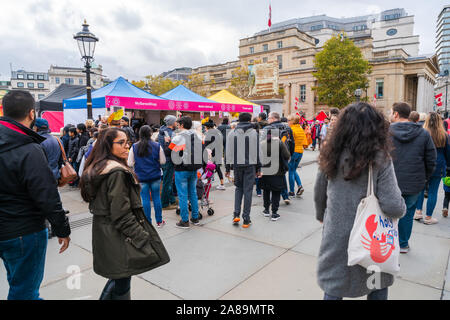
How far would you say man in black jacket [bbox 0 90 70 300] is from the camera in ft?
6.80

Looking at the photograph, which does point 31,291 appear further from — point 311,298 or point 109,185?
point 311,298

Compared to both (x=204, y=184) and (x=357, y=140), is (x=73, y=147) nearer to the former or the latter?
(x=204, y=184)

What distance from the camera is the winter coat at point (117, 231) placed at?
2164 mm

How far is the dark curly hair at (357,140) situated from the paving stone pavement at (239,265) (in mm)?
1679

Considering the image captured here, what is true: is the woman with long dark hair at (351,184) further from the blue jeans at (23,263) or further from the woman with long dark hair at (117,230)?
the blue jeans at (23,263)

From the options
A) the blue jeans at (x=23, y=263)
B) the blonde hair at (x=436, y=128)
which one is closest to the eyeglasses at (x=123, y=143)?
the blue jeans at (x=23, y=263)

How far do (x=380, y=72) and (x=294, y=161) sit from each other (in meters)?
44.8

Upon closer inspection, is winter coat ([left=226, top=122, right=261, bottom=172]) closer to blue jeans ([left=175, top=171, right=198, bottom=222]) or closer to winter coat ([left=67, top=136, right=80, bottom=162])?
blue jeans ([left=175, top=171, right=198, bottom=222])

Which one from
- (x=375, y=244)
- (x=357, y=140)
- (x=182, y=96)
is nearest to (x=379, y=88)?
(x=182, y=96)

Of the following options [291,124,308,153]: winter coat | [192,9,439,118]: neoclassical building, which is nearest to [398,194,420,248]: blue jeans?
[291,124,308,153]: winter coat

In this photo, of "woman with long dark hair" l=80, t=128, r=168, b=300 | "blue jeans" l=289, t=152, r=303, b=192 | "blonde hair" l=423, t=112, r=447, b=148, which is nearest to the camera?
"woman with long dark hair" l=80, t=128, r=168, b=300

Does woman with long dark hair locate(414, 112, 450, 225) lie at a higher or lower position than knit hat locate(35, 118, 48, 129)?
lower

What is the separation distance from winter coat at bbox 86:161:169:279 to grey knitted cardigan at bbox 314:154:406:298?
4.29 feet
